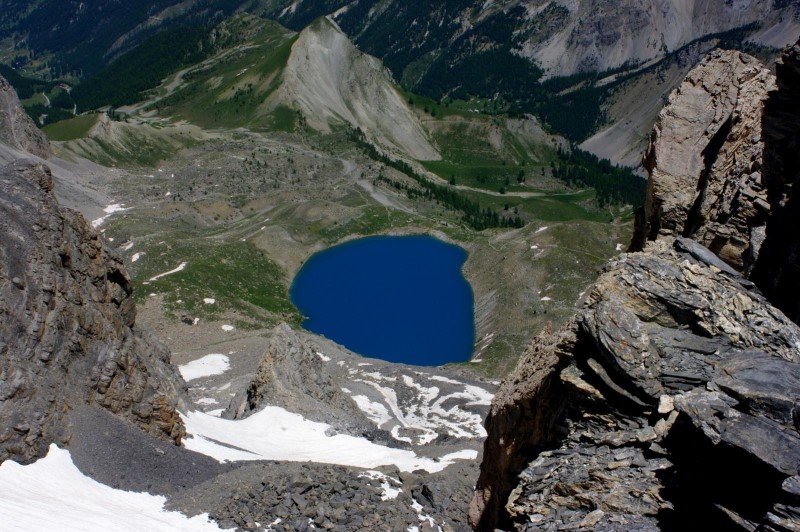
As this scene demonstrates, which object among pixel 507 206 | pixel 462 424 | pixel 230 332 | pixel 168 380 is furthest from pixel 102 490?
pixel 507 206

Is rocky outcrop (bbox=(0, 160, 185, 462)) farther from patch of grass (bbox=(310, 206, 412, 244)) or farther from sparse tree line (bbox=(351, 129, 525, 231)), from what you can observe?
sparse tree line (bbox=(351, 129, 525, 231))

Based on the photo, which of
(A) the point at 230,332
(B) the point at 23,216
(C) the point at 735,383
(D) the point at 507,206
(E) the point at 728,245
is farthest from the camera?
(D) the point at 507,206

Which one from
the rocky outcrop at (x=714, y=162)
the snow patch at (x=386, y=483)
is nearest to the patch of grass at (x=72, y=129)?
the snow patch at (x=386, y=483)

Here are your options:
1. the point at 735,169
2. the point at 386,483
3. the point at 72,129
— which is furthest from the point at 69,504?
the point at 72,129

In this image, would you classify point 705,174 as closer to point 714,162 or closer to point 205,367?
point 714,162

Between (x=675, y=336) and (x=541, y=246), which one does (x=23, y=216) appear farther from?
(x=541, y=246)

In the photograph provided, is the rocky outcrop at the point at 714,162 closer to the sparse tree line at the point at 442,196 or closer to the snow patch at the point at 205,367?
the snow patch at the point at 205,367

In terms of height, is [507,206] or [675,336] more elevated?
[675,336]
